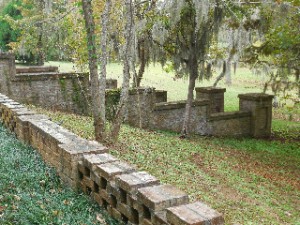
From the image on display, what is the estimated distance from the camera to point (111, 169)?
14.4ft

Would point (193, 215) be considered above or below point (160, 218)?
above

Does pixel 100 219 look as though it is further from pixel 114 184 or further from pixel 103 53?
pixel 103 53

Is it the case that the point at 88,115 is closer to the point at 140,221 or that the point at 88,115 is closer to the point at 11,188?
the point at 11,188

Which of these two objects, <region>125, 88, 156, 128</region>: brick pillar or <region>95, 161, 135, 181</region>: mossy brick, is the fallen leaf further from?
<region>125, 88, 156, 128</region>: brick pillar

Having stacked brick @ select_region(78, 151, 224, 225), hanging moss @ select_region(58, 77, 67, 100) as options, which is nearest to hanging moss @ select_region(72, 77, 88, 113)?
hanging moss @ select_region(58, 77, 67, 100)

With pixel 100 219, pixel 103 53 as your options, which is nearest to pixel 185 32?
pixel 103 53

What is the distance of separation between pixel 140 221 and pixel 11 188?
2.02 m

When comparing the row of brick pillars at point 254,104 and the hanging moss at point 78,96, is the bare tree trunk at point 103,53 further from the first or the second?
the row of brick pillars at point 254,104

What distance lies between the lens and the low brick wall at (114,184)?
3.30 m

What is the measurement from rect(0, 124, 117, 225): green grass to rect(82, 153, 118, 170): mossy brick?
1.45 feet

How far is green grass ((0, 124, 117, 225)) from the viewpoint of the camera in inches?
165

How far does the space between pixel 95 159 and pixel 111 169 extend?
0.48 meters

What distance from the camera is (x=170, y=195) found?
3.55 m

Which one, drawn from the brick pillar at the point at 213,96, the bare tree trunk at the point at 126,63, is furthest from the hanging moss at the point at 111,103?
the bare tree trunk at the point at 126,63
